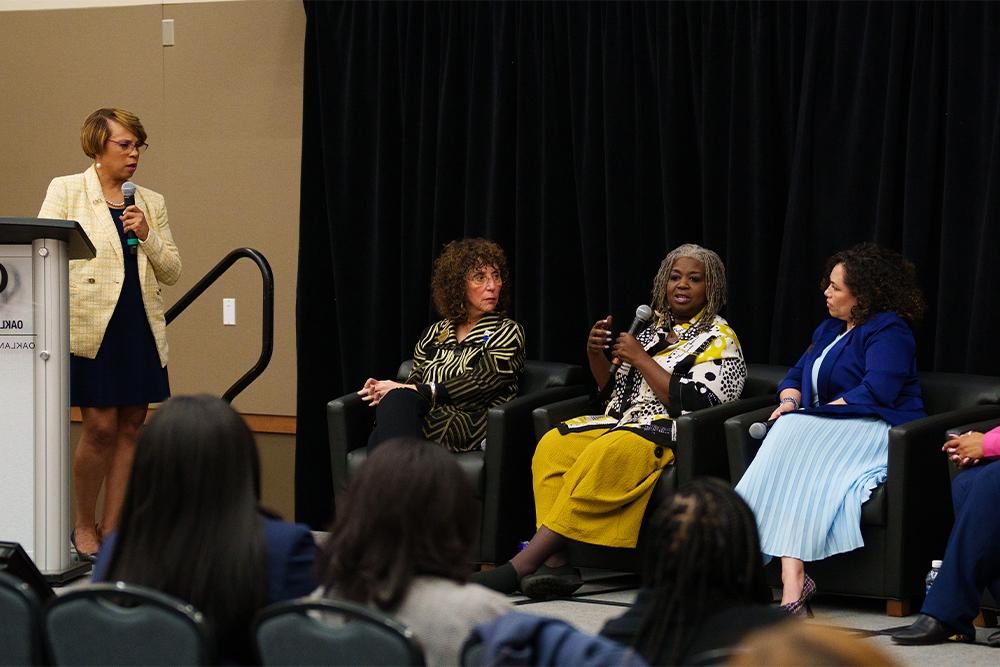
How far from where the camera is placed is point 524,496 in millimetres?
5020

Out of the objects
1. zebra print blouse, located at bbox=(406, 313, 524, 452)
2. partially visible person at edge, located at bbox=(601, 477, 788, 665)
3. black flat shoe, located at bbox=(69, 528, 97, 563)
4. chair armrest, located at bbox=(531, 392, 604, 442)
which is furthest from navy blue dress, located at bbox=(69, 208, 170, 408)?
partially visible person at edge, located at bbox=(601, 477, 788, 665)

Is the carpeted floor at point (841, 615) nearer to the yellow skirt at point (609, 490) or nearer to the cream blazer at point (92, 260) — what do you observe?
the yellow skirt at point (609, 490)

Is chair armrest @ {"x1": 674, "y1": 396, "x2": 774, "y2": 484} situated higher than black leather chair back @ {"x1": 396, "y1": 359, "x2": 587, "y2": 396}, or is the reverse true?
black leather chair back @ {"x1": 396, "y1": 359, "x2": 587, "y2": 396}

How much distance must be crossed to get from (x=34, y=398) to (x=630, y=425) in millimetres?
1960

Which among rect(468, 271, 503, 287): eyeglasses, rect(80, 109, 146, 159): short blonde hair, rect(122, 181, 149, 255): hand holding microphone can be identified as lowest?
rect(468, 271, 503, 287): eyeglasses

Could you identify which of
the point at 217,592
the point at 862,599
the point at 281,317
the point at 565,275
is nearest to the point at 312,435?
the point at 281,317

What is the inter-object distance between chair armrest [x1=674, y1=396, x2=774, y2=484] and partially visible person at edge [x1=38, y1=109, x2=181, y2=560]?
71.8 inches

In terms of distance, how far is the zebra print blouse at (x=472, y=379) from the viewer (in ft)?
16.6

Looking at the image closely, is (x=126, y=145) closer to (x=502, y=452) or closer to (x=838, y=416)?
(x=502, y=452)

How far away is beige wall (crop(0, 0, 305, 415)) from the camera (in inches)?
251

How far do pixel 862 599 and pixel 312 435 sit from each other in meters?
2.64

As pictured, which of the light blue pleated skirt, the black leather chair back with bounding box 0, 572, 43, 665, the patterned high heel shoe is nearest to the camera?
the black leather chair back with bounding box 0, 572, 43, 665

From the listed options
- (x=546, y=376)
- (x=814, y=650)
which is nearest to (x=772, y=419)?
(x=546, y=376)

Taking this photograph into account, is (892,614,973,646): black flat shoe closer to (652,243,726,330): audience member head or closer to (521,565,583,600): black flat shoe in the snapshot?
(521,565,583,600): black flat shoe
